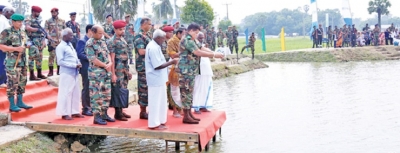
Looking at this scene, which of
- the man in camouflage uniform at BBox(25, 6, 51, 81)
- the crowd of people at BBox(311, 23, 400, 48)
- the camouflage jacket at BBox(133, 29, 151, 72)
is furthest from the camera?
the crowd of people at BBox(311, 23, 400, 48)

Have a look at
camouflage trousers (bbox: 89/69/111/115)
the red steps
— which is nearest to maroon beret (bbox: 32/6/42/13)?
the red steps

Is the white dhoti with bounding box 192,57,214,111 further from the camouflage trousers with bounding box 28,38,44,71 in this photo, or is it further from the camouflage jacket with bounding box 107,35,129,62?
the camouflage trousers with bounding box 28,38,44,71

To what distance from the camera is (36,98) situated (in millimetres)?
7648

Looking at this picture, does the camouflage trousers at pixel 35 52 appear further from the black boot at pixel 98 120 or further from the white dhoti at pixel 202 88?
the white dhoti at pixel 202 88

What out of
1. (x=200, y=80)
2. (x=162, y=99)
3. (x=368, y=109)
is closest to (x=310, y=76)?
(x=368, y=109)

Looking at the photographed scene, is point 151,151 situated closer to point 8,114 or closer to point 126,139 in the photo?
point 126,139

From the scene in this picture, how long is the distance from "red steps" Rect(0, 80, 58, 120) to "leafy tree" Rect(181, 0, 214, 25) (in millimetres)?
23106

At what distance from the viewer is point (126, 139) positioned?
738 cm

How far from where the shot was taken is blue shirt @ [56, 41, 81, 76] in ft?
21.0

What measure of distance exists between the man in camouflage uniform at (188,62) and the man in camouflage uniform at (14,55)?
2086mm

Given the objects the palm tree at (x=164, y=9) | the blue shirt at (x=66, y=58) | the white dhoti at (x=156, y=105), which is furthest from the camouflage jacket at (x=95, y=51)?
the palm tree at (x=164, y=9)

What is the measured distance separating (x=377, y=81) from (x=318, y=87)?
6.92 ft

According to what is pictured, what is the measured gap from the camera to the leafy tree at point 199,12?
3116 cm

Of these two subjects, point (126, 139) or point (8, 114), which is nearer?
point (8, 114)
